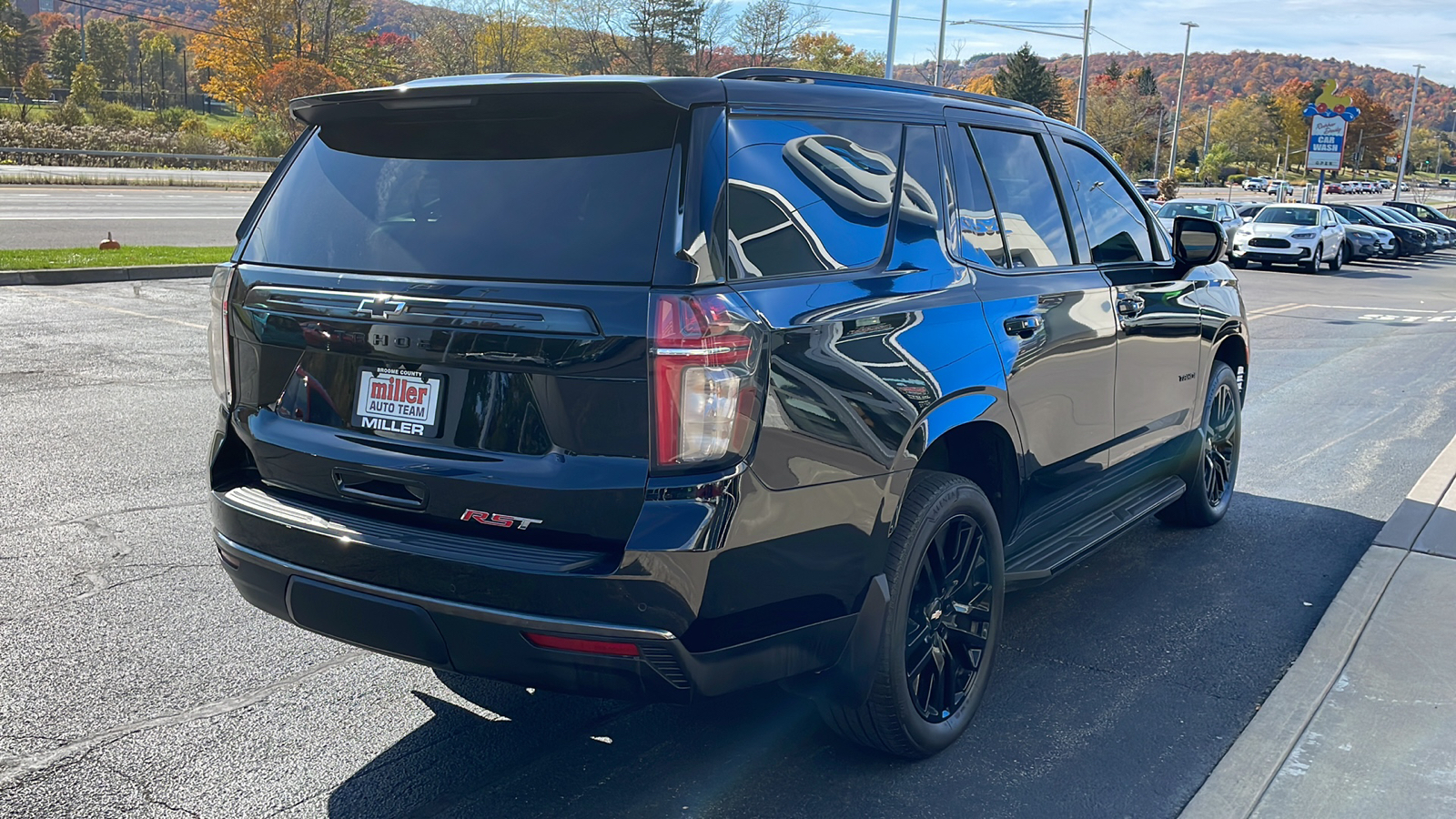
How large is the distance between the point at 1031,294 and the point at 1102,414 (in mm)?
734

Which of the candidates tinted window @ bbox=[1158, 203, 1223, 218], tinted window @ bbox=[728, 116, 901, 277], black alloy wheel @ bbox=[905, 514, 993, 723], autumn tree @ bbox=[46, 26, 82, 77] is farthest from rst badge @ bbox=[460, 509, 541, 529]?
autumn tree @ bbox=[46, 26, 82, 77]

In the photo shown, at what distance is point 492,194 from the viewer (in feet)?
9.71

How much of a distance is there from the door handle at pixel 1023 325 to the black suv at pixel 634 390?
0.04ft

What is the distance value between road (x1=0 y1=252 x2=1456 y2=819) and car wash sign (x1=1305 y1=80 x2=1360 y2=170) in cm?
4160

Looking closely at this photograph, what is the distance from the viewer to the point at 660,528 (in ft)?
8.60

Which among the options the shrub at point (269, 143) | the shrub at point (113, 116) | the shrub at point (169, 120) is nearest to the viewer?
the shrub at point (269, 143)

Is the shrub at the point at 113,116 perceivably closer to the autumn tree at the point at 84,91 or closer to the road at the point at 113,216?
the autumn tree at the point at 84,91

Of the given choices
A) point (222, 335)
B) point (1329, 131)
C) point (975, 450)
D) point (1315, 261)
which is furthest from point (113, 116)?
point (975, 450)

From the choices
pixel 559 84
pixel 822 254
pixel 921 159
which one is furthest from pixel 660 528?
pixel 921 159

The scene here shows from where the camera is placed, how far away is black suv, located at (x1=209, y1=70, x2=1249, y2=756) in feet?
8.75

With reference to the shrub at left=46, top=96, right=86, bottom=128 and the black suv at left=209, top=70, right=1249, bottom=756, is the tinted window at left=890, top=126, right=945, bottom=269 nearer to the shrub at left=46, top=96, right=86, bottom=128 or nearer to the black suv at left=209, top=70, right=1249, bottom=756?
the black suv at left=209, top=70, right=1249, bottom=756

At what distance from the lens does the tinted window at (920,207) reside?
3.36 meters

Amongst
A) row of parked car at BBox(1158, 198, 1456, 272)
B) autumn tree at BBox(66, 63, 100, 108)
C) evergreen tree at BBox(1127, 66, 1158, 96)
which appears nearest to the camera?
row of parked car at BBox(1158, 198, 1456, 272)

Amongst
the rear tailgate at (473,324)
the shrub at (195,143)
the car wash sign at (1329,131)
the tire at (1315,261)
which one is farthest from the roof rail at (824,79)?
the shrub at (195,143)
